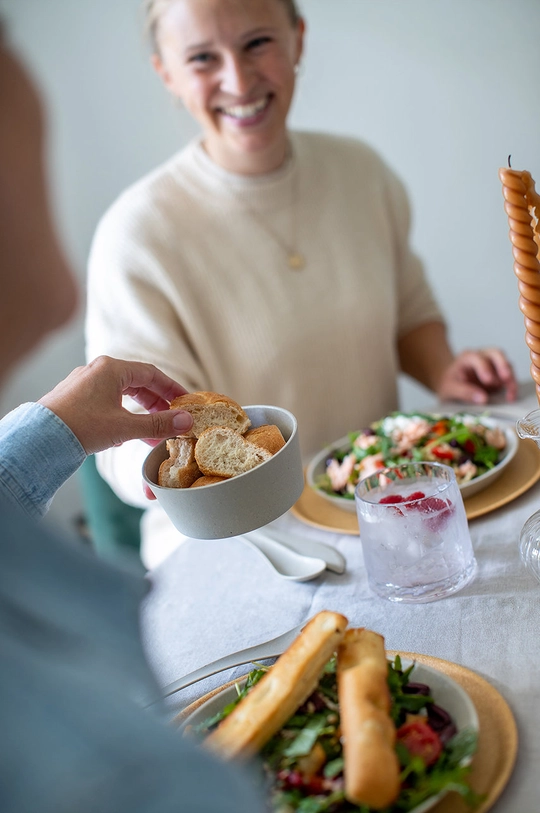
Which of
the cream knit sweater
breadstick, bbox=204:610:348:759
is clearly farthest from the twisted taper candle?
the cream knit sweater

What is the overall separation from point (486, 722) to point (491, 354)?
114 centimetres

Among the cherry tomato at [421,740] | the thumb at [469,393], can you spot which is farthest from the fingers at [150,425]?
the thumb at [469,393]

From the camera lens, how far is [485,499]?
1274mm

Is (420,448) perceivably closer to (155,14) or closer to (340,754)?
(340,754)

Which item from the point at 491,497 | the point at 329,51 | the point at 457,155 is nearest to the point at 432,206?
the point at 457,155

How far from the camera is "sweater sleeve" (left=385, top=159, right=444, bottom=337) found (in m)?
2.24

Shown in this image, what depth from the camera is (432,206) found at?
3.39 m

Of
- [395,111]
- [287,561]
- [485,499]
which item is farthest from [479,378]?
[395,111]

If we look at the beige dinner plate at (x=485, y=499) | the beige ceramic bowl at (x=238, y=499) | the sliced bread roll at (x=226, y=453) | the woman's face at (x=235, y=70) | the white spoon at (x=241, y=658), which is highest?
the woman's face at (x=235, y=70)

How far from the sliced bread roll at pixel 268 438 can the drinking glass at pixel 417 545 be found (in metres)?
0.17

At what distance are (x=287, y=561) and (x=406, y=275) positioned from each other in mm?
1281

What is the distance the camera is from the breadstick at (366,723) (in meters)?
0.64

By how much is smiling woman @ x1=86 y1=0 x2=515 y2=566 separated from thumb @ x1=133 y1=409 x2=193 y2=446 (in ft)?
2.11

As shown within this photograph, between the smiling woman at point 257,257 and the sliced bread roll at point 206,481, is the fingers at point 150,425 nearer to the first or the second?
the sliced bread roll at point 206,481
